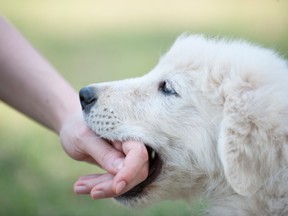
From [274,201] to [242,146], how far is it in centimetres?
31

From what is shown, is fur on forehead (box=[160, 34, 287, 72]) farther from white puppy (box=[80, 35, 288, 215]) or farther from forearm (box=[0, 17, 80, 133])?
forearm (box=[0, 17, 80, 133])

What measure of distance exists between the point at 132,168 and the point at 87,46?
8.44 m

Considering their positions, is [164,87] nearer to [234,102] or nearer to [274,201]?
[234,102]

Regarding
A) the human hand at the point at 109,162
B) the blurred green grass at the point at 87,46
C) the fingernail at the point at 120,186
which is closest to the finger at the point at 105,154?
the human hand at the point at 109,162

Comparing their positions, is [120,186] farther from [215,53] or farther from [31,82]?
[31,82]

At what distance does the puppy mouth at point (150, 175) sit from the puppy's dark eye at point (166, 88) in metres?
0.33

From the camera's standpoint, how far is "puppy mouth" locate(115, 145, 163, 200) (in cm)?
360

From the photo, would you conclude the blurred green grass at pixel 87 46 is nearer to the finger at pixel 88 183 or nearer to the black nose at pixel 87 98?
the finger at pixel 88 183

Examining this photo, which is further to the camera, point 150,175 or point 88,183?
point 150,175

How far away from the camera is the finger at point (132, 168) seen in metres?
3.23

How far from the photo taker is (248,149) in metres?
3.20

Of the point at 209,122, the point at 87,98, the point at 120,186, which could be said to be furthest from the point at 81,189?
the point at 209,122

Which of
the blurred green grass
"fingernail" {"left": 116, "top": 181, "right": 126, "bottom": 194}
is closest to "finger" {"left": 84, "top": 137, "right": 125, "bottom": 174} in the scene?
"fingernail" {"left": 116, "top": 181, "right": 126, "bottom": 194}

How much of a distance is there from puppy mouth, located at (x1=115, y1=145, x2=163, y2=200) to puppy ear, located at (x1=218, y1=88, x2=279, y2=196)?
1.49 ft
